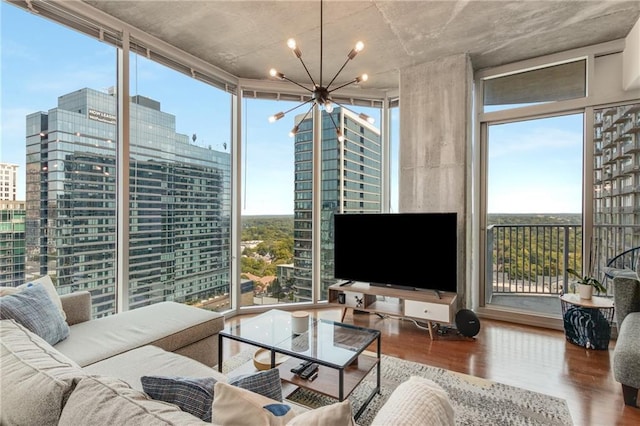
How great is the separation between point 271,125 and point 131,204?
6.35ft

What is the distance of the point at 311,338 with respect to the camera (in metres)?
2.12

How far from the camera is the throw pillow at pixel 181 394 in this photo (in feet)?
2.99

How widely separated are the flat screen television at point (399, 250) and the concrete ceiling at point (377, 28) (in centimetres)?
175

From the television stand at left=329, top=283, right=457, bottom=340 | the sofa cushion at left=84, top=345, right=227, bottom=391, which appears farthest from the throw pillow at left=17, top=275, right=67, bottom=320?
the television stand at left=329, top=283, right=457, bottom=340

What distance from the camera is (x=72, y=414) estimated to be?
2.56 feet

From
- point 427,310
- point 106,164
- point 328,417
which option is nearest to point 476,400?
point 427,310

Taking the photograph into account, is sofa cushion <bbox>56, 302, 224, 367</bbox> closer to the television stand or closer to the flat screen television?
the television stand

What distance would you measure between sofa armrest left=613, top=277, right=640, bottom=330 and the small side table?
6.3 inches

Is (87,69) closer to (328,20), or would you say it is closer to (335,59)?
(328,20)

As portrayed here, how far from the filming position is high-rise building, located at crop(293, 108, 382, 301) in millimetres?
4168

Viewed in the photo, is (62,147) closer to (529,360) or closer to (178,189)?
(178,189)

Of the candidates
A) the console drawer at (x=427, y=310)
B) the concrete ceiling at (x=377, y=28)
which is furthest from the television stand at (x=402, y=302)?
the concrete ceiling at (x=377, y=28)

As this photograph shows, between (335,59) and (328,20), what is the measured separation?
0.71m

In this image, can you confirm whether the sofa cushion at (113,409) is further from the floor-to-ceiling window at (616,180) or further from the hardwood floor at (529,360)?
the floor-to-ceiling window at (616,180)
